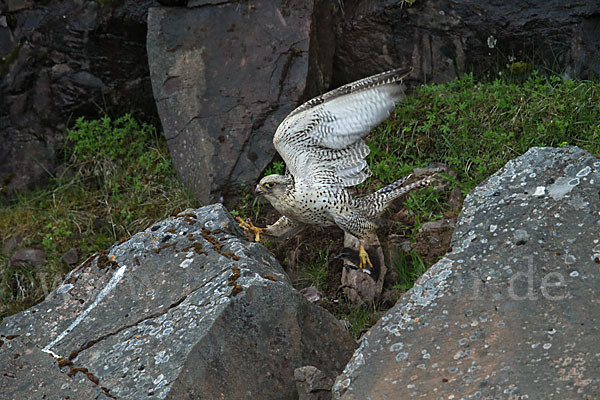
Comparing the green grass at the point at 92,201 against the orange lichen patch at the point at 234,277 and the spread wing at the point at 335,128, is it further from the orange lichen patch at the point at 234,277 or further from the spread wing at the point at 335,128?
the orange lichen patch at the point at 234,277

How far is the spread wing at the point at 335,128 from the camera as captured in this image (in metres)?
5.04

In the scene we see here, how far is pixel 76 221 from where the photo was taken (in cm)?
635

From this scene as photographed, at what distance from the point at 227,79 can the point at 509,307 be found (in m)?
3.78

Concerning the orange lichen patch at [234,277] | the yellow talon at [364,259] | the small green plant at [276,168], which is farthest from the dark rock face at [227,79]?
the orange lichen patch at [234,277]

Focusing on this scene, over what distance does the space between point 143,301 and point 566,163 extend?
7.48 ft

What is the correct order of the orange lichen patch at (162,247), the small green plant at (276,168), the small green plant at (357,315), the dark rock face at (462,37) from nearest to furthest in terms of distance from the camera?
the orange lichen patch at (162,247) < the small green plant at (357,315) < the small green plant at (276,168) < the dark rock face at (462,37)

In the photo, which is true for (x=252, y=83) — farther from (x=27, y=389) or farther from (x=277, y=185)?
(x=27, y=389)

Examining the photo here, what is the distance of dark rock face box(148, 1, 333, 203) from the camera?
6.09m

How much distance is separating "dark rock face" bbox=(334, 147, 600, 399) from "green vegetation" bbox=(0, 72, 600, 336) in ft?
5.23

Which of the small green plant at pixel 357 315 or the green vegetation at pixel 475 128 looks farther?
the green vegetation at pixel 475 128

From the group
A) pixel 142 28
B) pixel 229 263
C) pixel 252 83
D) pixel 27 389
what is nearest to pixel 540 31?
pixel 252 83

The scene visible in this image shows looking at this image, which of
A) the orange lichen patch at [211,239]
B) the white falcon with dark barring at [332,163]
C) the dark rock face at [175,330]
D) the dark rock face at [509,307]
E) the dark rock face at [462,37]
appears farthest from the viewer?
the dark rock face at [462,37]

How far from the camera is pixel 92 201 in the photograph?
651 centimetres

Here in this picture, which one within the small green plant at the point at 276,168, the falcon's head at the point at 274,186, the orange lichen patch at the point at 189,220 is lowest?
the small green plant at the point at 276,168
